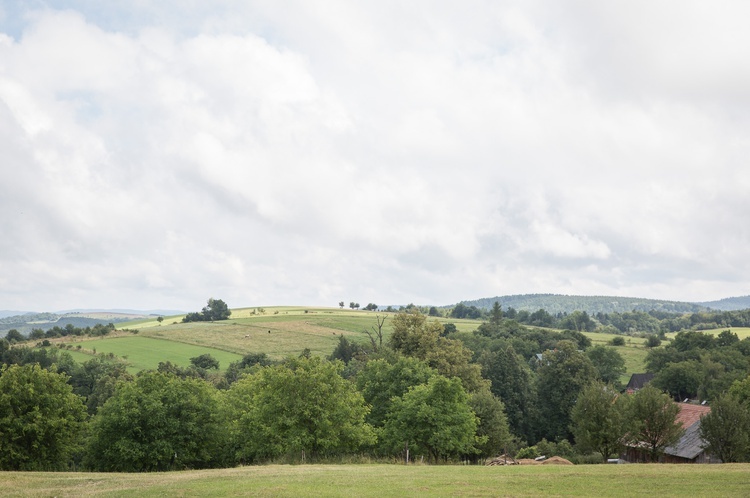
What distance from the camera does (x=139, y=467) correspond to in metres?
45.5

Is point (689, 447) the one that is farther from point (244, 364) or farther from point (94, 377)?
point (94, 377)

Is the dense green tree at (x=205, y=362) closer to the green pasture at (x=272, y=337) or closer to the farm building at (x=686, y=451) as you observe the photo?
the green pasture at (x=272, y=337)

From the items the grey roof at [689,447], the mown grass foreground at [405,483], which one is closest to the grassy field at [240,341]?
the grey roof at [689,447]

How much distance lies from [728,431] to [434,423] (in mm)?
24774

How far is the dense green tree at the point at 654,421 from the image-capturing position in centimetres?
5228

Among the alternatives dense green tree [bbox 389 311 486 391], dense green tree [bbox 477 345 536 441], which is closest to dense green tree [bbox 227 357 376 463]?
dense green tree [bbox 389 311 486 391]

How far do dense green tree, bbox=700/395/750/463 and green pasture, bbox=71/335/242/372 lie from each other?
3685 inches

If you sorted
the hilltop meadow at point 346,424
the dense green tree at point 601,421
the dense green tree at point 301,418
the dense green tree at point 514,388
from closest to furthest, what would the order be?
the hilltop meadow at point 346,424 → the dense green tree at point 301,418 → the dense green tree at point 601,421 → the dense green tree at point 514,388

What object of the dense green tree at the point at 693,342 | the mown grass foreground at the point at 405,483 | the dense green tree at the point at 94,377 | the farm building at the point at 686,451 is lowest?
the farm building at the point at 686,451

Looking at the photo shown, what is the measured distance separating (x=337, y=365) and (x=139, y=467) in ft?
57.6

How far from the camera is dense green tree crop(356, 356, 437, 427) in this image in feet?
202

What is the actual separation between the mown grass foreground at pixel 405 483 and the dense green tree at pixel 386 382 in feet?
102

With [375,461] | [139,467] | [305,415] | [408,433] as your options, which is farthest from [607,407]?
[139,467]

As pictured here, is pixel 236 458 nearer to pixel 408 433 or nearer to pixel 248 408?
pixel 248 408
